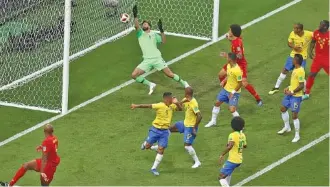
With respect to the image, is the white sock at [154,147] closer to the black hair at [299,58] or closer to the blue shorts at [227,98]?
the blue shorts at [227,98]

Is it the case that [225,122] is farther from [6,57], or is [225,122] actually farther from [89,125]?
[6,57]

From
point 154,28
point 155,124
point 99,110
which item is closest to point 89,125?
point 99,110

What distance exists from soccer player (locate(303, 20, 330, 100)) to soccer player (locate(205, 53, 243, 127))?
2085 millimetres

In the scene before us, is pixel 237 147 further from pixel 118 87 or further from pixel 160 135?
pixel 118 87

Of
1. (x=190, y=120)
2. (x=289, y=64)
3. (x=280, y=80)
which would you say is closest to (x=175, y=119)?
(x=190, y=120)

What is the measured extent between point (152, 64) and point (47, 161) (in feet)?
18.9

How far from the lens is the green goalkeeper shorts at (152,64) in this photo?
2911 centimetres

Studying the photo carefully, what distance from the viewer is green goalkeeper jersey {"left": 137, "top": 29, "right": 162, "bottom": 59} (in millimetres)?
28953

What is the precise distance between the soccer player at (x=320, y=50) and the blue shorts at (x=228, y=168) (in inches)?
186

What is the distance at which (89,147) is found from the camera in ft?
88.5

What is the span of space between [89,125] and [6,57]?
2.84 m

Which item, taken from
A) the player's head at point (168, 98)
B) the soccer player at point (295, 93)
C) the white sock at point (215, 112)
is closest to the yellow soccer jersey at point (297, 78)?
the soccer player at point (295, 93)

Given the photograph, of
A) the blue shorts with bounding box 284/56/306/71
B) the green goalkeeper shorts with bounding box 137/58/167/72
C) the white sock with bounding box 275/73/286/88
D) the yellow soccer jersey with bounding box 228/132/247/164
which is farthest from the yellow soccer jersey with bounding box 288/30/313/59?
the yellow soccer jersey with bounding box 228/132/247/164

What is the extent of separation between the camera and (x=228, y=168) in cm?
2475
